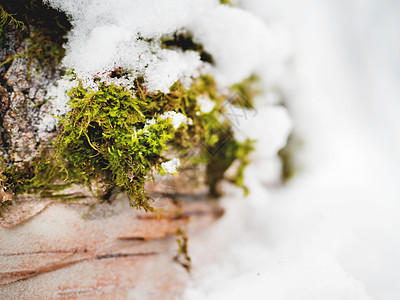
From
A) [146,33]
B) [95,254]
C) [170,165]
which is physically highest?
[146,33]

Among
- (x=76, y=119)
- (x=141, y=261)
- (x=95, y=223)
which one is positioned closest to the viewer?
(x=76, y=119)

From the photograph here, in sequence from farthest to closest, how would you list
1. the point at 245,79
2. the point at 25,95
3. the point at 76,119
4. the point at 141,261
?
the point at 245,79
the point at 141,261
the point at 25,95
the point at 76,119

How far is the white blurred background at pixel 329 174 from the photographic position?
4.96 feet

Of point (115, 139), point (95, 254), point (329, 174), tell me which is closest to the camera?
point (115, 139)

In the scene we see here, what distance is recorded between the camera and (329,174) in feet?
6.05

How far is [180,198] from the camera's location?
153cm


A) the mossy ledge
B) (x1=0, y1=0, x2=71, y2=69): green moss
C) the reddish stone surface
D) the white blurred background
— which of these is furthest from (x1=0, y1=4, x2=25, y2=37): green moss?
the white blurred background

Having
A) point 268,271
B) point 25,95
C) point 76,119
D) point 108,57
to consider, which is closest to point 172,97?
point 108,57

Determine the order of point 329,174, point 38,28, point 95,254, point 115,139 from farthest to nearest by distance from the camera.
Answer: point 329,174 → point 95,254 → point 38,28 → point 115,139

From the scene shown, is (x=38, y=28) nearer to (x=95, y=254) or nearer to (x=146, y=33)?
(x=146, y=33)

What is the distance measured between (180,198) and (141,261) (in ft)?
1.39

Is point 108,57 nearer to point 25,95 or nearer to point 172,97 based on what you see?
point 172,97

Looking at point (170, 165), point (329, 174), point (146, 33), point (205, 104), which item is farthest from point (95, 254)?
point (329, 174)

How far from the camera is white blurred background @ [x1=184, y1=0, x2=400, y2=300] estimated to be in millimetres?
1511
